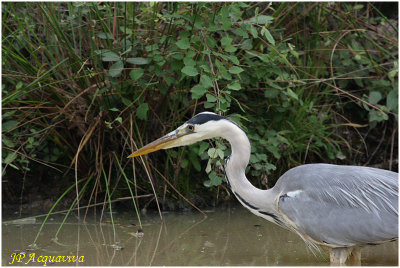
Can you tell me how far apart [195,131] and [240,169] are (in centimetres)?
40

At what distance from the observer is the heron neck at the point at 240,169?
4.20 m

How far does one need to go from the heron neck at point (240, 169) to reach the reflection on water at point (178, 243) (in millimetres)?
389

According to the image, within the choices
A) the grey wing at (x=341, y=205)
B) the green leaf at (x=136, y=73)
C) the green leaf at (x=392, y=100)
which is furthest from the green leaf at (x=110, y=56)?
the green leaf at (x=392, y=100)

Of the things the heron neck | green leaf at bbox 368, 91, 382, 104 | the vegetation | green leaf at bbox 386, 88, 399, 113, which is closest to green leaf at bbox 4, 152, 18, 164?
the vegetation

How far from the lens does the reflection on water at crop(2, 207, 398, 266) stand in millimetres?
4168

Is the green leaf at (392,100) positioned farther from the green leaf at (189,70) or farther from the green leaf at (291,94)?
the green leaf at (189,70)

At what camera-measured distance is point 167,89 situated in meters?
5.08

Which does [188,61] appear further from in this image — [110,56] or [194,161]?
[194,161]

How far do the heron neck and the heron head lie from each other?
0.33 ft

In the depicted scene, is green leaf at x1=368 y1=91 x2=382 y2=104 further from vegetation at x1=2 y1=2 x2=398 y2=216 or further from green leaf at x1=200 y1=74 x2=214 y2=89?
green leaf at x1=200 y1=74 x2=214 y2=89

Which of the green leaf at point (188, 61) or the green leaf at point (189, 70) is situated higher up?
the green leaf at point (188, 61)

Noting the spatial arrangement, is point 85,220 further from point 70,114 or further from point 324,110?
point 324,110

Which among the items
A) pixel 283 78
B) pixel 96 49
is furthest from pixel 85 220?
pixel 283 78

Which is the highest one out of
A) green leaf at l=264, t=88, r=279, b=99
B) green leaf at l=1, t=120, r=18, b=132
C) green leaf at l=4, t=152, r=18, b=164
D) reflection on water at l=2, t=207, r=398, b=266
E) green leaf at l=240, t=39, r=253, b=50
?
green leaf at l=240, t=39, r=253, b=50
